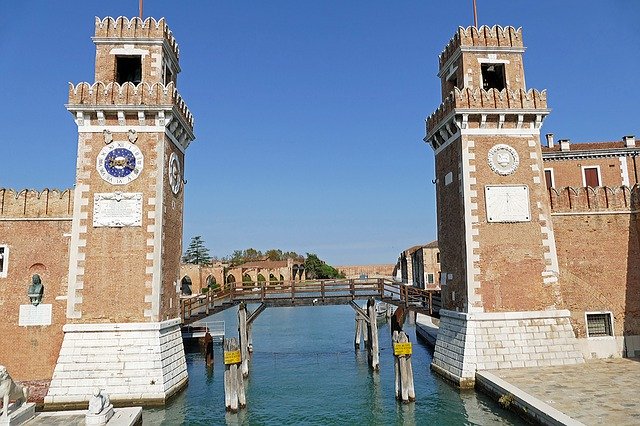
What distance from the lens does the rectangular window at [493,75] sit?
21109 millimetres

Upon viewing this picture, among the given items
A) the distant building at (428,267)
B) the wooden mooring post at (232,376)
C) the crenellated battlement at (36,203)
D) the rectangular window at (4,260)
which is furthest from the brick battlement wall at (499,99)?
the distant building at (428,267)

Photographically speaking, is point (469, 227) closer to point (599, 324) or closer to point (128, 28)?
point (599, 324)

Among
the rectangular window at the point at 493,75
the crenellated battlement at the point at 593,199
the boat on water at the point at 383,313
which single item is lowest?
the boat on water at the point at 383,313

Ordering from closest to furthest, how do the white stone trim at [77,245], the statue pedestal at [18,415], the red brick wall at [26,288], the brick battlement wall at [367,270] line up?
the statue pedestal at [18,415] → the white stone trim at [77,245] → the red brick wall at [26,288] → the brick battlement wall at [367,270]

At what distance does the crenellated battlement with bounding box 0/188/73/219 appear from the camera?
18.5m

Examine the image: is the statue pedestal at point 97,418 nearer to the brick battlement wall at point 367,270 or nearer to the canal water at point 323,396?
the canal water at point 323,396

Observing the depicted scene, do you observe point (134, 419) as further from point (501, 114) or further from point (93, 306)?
point (501, 114)

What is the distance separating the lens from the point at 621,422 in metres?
11.7

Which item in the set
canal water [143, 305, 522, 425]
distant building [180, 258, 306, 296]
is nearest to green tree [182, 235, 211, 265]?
distant building [180, 258, 306, 296]

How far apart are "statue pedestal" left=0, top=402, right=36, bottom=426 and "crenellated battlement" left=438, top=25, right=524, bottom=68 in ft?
65.8

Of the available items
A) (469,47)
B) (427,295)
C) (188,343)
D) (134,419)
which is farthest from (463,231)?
(188,343)

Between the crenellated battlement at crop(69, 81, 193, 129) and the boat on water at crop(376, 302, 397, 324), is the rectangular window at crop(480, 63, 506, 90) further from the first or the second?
the boat on water at crop(376, 302, 397, 324)

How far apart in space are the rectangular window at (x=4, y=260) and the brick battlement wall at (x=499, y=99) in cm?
1822

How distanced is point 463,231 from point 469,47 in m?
7.78
